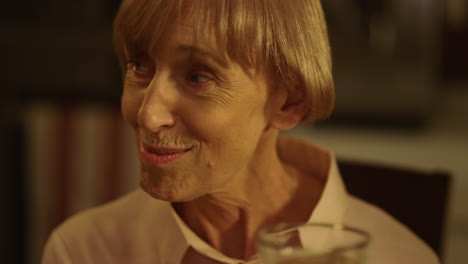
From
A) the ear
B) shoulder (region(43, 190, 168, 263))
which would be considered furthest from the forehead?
shoulder (region(43, 190, 168, 263))

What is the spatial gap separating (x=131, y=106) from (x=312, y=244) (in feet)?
1.06

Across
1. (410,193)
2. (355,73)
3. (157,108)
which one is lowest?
(355,73)

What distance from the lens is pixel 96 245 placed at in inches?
46.7

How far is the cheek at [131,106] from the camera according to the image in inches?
37.9

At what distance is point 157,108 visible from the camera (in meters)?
0.90

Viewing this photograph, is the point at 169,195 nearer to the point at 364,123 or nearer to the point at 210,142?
the point at 210,142

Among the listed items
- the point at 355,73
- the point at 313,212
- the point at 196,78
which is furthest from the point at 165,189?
the point at 355,73

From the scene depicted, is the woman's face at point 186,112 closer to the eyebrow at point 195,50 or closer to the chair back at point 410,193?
the eyebrow at point 195,50

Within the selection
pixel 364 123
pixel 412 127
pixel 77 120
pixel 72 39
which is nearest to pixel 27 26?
pixel 72 39

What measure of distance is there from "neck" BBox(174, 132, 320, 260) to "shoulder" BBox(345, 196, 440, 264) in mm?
126

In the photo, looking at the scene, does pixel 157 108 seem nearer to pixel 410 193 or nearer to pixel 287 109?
pixel 287 109

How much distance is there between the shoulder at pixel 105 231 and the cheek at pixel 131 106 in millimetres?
229

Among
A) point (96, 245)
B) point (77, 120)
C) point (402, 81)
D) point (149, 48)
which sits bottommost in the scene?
point (402, 81)

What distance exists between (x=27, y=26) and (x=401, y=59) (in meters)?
2.15
